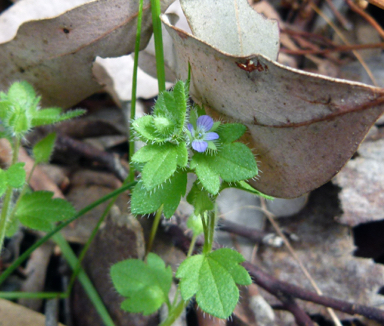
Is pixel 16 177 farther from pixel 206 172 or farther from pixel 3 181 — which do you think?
pixel 206 172

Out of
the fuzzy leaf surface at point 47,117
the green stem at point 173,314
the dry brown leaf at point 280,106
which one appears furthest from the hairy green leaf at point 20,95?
the green stem at point 173,314

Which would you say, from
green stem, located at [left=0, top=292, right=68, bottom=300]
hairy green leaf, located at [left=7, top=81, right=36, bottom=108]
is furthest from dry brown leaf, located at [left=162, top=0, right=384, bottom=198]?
green stem, located at [left=0, top=292, right=68, bottom=300]

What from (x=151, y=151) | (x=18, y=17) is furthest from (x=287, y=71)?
(x=18, y=17)

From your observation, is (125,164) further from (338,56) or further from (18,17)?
(338,56)

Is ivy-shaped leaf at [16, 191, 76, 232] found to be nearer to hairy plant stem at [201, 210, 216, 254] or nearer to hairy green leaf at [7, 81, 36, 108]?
hairy green leaf at [7, 81, 36, 108]

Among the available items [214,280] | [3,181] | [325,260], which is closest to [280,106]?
[214,280]

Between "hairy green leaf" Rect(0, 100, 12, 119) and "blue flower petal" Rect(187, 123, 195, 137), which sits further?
"hairy green leaf" Rect(0, 100, 12, 119)

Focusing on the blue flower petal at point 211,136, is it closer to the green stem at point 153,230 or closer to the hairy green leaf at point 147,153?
the hairy green leaf at point 147,153
